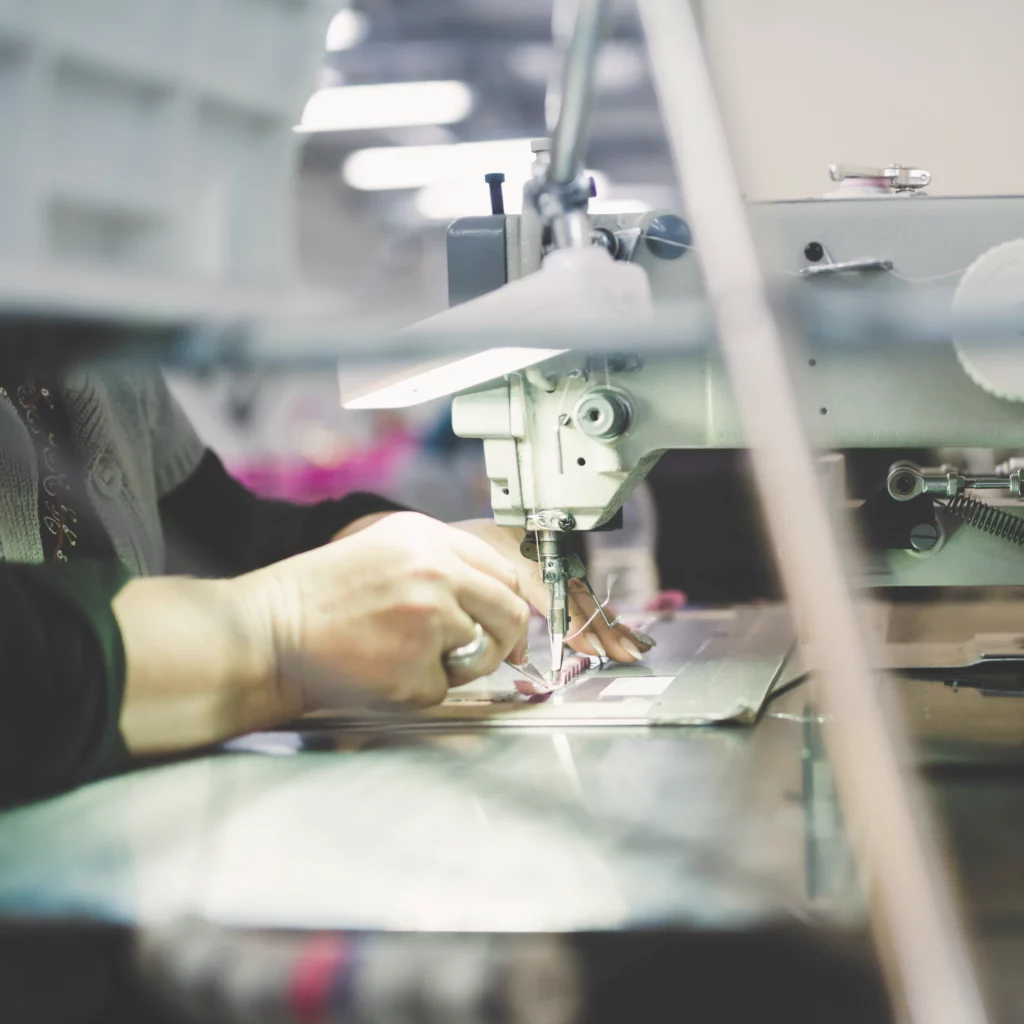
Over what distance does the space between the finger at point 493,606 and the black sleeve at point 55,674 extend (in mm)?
220

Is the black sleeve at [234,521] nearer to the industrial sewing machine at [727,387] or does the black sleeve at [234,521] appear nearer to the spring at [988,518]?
the industrial sewing machine at [727,387]

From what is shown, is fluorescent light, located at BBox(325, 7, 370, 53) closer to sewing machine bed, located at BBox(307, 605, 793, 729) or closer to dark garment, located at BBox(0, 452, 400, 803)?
sewing machine bed, located at BBox(307, 605, 793, 729)

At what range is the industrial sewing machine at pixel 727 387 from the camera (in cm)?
71

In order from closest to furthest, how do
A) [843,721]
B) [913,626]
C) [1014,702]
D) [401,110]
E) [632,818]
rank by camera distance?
1. [843,721]
2. [632,818]
3. [1014,702]
4. [913,626]
5. [401,110]

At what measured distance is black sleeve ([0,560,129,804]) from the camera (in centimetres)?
57

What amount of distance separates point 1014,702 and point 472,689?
0.40m

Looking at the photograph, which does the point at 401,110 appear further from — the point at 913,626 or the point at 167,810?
the point at 167,810

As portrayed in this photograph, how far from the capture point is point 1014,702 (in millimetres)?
788

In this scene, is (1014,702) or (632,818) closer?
(632,818)

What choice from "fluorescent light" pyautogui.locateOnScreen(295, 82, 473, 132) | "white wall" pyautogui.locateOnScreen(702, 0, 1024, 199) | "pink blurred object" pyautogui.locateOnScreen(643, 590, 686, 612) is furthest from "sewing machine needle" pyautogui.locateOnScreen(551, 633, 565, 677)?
"fluorescent light" pyautogui.locateOnScreen(295, 82, 473, 132)

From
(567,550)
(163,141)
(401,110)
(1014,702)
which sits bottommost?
(1014,702)

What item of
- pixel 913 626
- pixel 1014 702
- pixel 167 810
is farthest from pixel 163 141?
pixel 913 626

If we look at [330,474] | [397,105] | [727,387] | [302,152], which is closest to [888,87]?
[302,152]

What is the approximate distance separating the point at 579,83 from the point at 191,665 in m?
0.39
